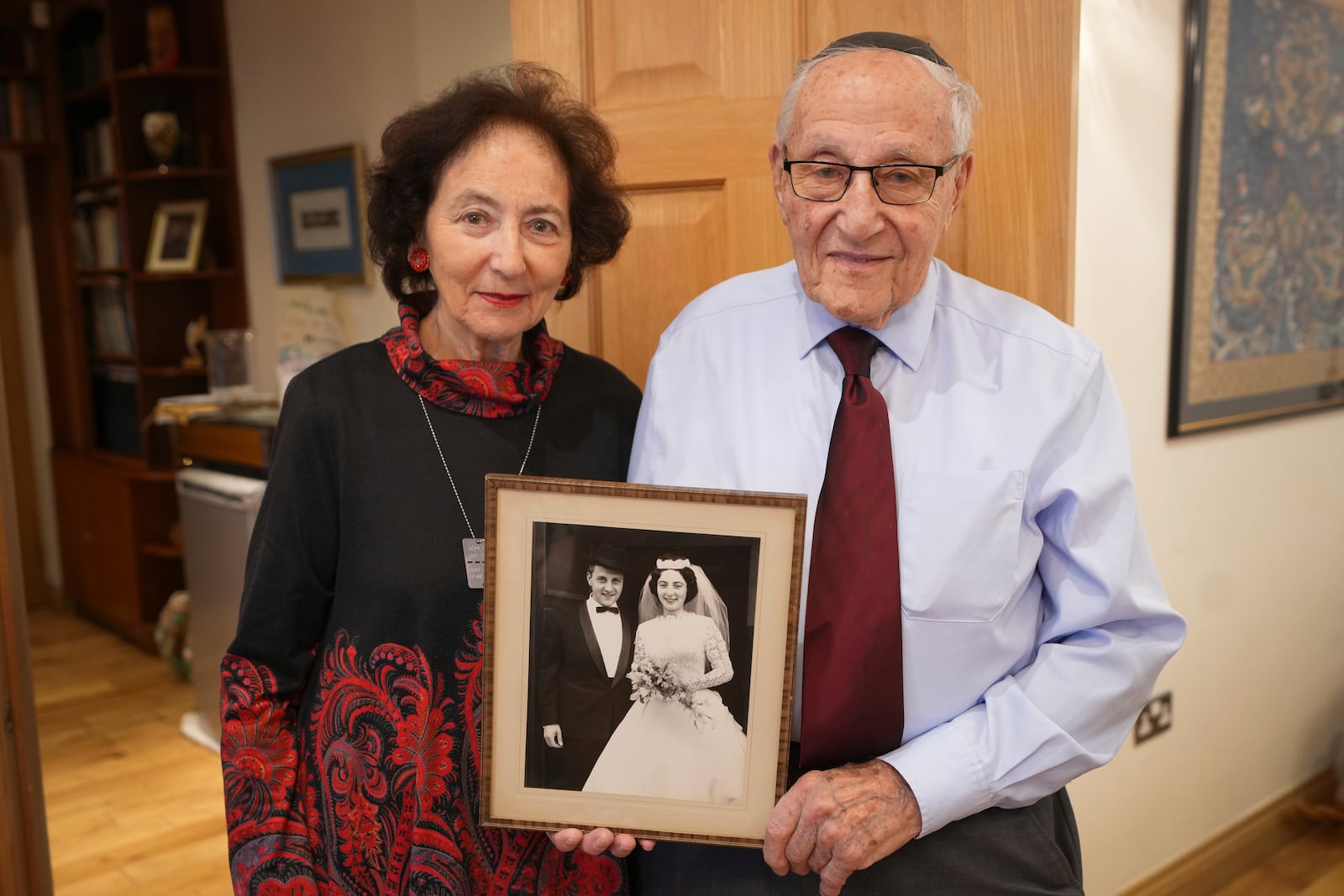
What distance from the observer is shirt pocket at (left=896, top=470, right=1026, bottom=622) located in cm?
120

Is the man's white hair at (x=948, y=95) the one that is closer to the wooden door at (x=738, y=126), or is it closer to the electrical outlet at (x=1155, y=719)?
the wooden door at (x=738, y=126)

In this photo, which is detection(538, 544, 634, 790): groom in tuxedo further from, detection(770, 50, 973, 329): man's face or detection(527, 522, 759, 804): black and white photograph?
detection(770, 50, 973, 329): man's face

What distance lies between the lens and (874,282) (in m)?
1.23

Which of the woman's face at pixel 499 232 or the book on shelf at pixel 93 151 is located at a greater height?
the book on shelf at pixel 93 151

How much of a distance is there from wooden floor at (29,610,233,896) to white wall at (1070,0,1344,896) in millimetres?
2378

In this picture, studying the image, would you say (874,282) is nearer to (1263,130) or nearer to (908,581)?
(908,581)

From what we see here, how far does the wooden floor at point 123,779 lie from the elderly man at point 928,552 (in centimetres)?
231

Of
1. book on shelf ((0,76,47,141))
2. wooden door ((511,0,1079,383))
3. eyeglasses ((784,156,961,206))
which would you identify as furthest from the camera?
book on shelf ((0,76,47,141))

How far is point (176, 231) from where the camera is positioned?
14.9 ft

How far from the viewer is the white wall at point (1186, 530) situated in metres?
2.00

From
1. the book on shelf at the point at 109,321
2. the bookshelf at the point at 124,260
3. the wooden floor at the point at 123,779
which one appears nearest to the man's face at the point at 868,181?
the wooden floor at the point at 123,779

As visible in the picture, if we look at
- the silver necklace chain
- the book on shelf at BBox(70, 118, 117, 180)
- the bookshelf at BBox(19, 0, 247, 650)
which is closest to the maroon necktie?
the silver necklace chain

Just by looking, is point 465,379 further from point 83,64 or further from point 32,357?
→ point 32,357

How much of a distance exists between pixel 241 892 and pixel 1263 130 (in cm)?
251
